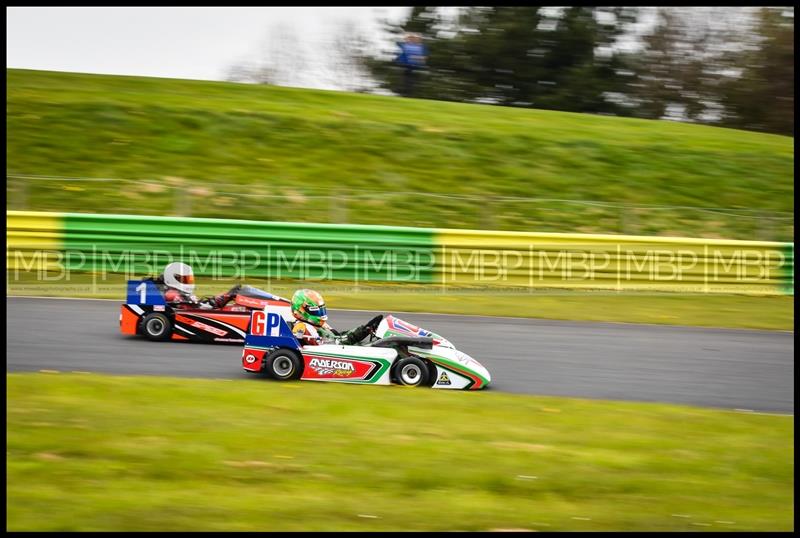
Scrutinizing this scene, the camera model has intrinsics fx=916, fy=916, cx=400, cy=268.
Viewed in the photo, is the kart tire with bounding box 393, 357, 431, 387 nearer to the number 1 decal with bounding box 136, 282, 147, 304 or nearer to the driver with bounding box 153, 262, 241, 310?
the driver with bounding box 153, 262, 241, 310

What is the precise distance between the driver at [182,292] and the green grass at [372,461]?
2.66m

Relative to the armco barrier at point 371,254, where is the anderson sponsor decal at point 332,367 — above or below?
below

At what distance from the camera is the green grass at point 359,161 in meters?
18.9

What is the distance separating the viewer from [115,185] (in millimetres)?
18844

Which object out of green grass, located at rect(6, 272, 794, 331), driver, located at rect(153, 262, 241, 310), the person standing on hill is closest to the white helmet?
driver, located at rect(153, 262, 241, 310)

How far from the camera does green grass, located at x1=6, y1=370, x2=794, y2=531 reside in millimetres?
5840

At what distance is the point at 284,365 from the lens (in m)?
9.50

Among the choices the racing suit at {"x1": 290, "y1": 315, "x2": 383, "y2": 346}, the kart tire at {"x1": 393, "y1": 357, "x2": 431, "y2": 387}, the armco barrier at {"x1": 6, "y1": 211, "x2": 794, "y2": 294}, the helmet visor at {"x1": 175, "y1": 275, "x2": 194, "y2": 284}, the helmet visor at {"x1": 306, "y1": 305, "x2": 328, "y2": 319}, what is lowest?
the kart tire at {"x1": 393, "y1": 357, "x2": 431, "y2": 387}

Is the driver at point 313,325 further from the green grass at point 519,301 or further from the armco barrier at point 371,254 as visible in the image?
the armco barrier at point 371,254

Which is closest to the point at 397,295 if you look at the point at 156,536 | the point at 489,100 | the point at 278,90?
the point at 156,536

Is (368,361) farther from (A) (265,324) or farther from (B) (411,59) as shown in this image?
(B) (411,59)

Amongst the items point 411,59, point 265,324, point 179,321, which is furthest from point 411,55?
point 265,324

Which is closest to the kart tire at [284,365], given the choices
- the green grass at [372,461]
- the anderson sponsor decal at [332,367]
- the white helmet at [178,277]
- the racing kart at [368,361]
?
the racing kart at [368,361]

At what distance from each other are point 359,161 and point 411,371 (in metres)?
12.7
